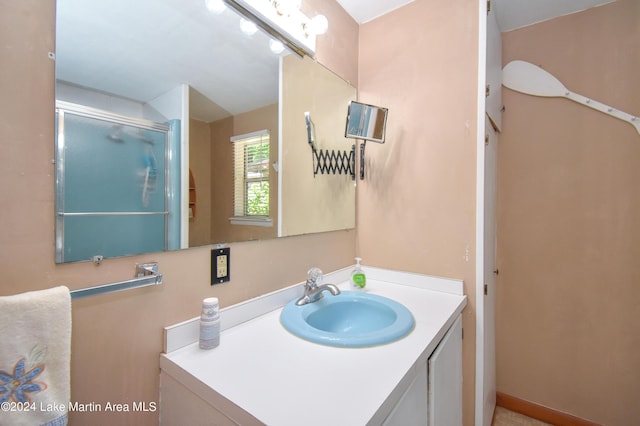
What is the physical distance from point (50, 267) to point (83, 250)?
0.07m

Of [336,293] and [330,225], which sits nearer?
[336,293]

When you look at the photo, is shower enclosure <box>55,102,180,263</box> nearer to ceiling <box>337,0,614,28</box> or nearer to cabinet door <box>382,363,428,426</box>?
cabinet door <box>382,363,428,426</box>

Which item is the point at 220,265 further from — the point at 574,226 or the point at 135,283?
the point at 574,226

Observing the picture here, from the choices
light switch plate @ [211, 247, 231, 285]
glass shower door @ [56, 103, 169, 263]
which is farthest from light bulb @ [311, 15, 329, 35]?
light switch plate @ [211, 247, 231, 285]

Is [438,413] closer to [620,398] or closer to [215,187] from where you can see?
[215,187]

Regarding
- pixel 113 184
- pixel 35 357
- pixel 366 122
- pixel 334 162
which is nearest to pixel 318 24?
pixel 366 122

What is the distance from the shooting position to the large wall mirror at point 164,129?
68cm

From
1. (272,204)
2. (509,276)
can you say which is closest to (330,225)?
(272,204)

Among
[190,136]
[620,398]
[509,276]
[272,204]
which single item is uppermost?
[190,136]

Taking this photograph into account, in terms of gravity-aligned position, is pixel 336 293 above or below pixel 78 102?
below

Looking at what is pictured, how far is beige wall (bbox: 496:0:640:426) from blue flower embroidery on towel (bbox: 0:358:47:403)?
2.22m

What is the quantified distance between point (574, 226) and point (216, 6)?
7.09 ft

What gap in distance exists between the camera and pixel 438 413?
992 mm

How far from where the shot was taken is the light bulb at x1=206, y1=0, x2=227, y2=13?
0.93 meters
